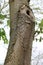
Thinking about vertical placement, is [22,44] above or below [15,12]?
below

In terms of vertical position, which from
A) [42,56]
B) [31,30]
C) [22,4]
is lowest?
[42,56]

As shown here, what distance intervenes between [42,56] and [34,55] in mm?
102

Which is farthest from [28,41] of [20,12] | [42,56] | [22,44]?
[42,56]

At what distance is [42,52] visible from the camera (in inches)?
103

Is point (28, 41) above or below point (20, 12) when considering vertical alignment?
below

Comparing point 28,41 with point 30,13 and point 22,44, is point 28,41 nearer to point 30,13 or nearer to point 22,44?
point 22,44

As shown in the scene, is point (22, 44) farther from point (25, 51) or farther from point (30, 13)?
point (30, 13)

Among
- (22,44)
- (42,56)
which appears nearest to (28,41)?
(22,44)

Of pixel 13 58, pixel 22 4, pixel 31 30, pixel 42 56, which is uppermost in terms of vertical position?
pixel 22 4

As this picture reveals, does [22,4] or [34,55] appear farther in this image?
[34,55]

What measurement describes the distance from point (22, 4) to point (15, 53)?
0.72 ft

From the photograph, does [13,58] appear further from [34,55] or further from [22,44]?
[34,55]

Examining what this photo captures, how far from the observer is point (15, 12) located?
876mm

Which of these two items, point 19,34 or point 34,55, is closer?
point 19,34
